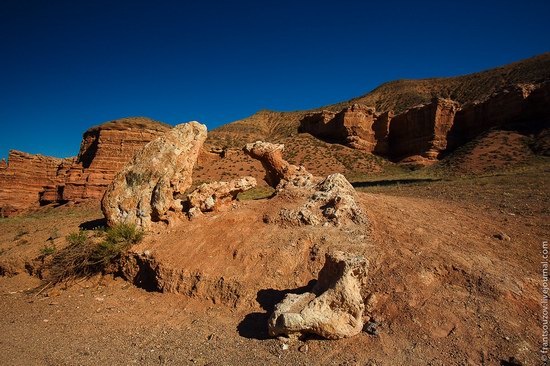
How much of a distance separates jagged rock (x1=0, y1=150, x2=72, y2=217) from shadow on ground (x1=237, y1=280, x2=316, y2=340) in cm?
2641

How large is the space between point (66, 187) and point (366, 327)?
26733mm

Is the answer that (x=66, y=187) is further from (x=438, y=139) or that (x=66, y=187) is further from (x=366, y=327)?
(x=438, y=139)

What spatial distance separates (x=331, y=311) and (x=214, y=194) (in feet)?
16.6

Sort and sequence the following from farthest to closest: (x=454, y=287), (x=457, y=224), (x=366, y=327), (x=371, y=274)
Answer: (x=457, y=224) → (x=371, y=274) → (x=454, y=287) → (x=366, y=327)

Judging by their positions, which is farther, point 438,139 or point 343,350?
point 438,139

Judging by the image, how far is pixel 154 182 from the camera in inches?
323

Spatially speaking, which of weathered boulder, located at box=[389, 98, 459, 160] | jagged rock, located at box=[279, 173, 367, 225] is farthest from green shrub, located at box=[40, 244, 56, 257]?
weathered boulder, located at box=[389, 98, 459, 160]

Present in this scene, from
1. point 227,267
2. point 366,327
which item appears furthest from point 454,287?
point 227,267

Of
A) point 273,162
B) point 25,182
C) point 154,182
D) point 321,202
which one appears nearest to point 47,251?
point 154,182

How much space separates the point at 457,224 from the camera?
7133mm

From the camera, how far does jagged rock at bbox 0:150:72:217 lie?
24797 mm

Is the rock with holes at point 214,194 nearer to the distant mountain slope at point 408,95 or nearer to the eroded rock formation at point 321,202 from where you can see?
the eroded rock formation at point 321,202

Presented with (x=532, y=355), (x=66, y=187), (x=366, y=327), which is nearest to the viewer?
(x=532, y=355)

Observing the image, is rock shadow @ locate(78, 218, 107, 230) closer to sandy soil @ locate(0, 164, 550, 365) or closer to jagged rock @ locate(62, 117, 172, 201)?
sandy soil @ locate(0, 164, 550, 365)
